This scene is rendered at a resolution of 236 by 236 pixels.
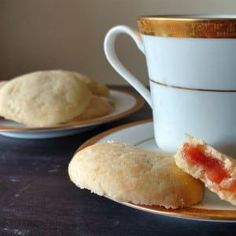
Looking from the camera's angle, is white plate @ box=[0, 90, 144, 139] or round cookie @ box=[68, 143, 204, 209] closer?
round cookie @ box=[68, 143, 204, 209]

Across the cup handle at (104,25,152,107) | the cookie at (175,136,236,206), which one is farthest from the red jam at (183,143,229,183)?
the cup handle at (104,25,152,107)

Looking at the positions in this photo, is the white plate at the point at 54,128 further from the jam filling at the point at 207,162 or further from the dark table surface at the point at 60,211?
the jam filling at the point at 207,162

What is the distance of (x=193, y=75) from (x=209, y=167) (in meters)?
0.09

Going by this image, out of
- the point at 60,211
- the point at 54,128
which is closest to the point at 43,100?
the point at 54,128

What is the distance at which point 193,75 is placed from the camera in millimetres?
424

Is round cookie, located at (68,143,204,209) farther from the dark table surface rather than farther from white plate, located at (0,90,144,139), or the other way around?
white plate, located at (0,90,144,139)

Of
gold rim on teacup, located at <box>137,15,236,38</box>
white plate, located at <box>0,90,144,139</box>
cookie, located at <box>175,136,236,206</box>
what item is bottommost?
white plate, located at <box>0,90,144,139</box>

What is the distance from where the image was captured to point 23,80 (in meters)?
0.62

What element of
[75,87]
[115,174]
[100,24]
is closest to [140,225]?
[115,174]

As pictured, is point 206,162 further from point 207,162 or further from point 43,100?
point 43,100

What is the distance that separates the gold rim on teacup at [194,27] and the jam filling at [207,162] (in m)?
0.10

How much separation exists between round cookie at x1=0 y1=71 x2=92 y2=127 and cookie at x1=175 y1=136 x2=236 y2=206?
0.22 meters

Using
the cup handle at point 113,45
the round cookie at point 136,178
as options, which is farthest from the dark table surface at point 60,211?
the cup handle at point 113,45

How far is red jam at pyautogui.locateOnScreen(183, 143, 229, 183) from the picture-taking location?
370mm
